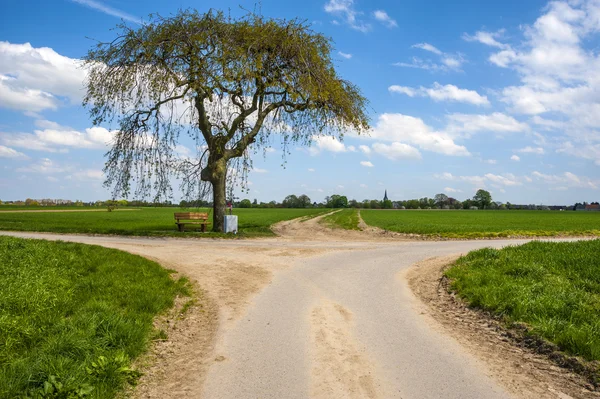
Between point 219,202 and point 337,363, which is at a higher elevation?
point 219,202

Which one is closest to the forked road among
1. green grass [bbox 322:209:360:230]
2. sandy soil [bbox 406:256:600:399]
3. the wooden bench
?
sandy soil [bbox 406:256:600:399]

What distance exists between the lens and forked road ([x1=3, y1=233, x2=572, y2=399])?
4516 millimetres

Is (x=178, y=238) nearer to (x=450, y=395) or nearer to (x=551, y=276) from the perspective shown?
(x=551, y=276)

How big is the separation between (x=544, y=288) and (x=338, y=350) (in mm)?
5194

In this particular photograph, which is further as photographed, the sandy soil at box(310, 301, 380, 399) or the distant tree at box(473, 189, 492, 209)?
the distant tree at box(473, 189, 492, 209)

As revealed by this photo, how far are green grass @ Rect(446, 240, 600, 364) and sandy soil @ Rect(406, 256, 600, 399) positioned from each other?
14.7 inches

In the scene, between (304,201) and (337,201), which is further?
(337,201)

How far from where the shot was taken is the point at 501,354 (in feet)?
18.8

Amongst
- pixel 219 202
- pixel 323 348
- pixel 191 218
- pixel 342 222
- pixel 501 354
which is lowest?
pixel 501 354

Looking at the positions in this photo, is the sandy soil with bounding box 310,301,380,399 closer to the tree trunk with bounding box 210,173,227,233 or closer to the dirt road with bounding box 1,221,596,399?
the dirt road with bounding box 1,221,596,399

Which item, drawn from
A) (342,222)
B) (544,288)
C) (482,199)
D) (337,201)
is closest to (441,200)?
(482,199)

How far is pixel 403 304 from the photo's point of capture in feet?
27.0

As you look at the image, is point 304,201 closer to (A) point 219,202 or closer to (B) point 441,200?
(B) point 441,200

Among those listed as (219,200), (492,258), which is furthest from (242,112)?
(492,258)
